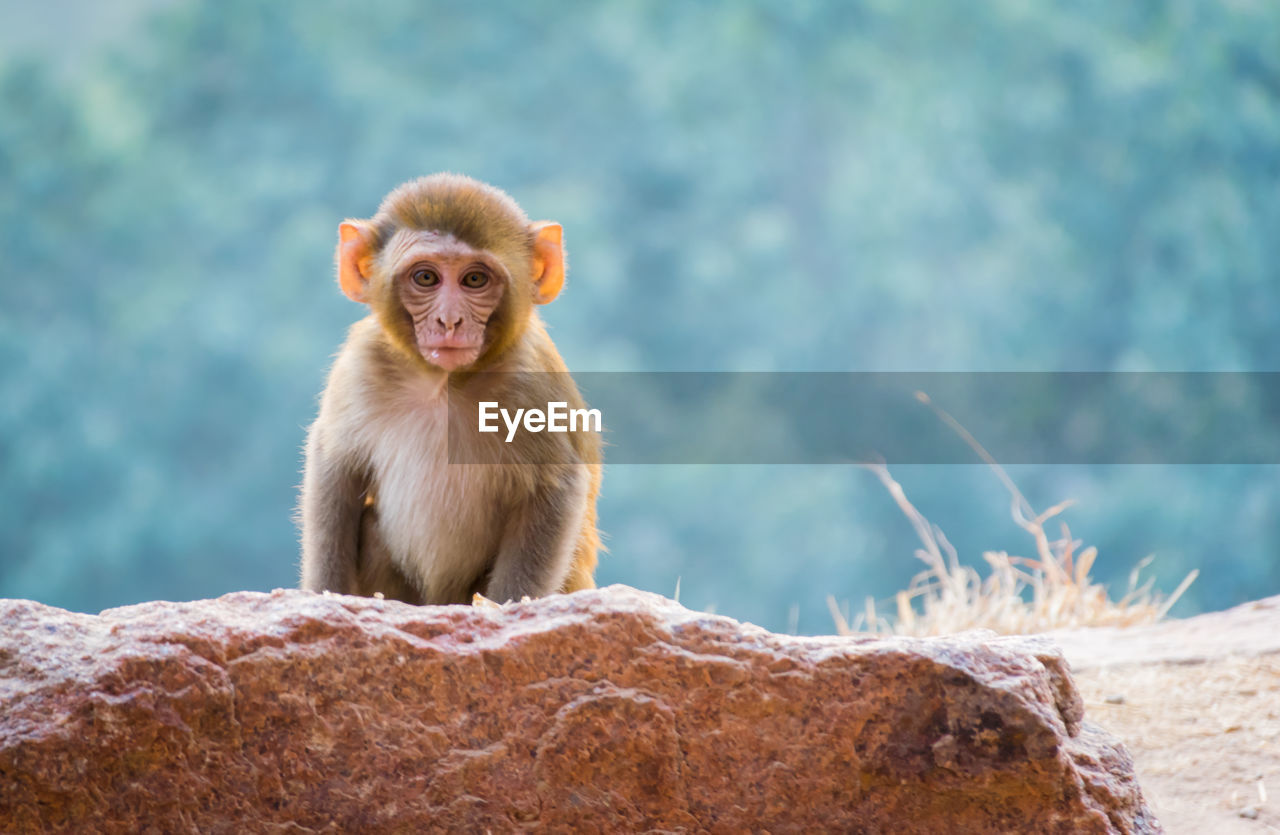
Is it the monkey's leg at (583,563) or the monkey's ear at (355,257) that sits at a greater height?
the monkey's ear at (355,257)

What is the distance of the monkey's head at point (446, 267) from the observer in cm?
385

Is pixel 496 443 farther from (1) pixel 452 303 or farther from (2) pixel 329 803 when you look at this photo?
(2) pixel 329 803

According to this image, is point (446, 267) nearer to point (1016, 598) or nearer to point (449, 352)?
point (449, 352)

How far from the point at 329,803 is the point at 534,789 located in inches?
16.1

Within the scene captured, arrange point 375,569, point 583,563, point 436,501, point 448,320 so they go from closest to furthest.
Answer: point 448,320 → point 436,501 → point 375,569 → point 583,563

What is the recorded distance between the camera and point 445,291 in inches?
151

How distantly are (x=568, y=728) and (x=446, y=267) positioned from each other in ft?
5.71

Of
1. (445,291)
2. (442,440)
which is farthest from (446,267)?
(442,440)

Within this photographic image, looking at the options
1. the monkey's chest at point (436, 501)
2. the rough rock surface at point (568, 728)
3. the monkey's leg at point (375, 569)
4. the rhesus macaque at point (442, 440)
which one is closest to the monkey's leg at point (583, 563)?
the rhesus macaque at point (442, 440)

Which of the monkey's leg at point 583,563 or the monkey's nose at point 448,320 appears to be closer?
the monkey's nose at point 448,320

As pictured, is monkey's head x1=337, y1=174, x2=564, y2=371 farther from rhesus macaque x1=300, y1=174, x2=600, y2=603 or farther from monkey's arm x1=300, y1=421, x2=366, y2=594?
monkey's arm x1=300, y1=421, x2=366, y2=594

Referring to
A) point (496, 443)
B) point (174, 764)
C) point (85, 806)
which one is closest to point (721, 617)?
point (174, 764)

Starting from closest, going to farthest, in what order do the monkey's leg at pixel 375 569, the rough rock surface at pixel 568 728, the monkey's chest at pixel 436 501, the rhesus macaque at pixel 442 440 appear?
1. the rough rock surface at pixel 568 728
2. the rhesus macaque at pixel 442 440
3. the monkey's chest at pixel 436 501
4. the monkey's leg at pixel 375 569

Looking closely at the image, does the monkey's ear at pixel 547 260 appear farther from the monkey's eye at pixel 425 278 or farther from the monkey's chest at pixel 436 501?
the monkey's chest at pixel 436 501
